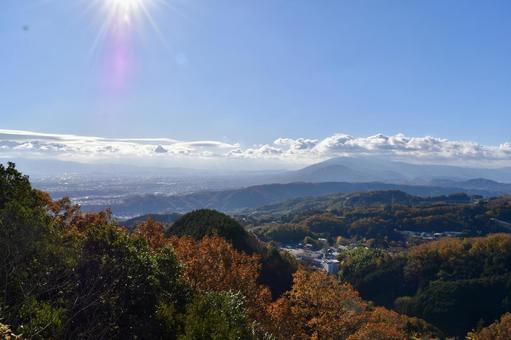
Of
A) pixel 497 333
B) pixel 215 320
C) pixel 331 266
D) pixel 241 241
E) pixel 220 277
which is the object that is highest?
pixel 215 320

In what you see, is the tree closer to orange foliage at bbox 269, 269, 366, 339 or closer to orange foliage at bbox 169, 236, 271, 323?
orange foliage at bbox 269, 269, 366, 339

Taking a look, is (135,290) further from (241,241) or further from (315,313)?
(241,241)

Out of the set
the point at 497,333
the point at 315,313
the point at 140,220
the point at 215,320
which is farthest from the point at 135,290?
the point at 140,220

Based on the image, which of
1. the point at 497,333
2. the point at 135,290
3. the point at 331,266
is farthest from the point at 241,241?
the point at 331,266

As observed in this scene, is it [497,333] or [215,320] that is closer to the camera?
[215,320]

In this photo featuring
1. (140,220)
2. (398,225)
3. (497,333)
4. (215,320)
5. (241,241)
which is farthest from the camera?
(398,225)

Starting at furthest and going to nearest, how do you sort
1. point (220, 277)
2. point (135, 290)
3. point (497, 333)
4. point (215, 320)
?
point (497, 333) → point (220, 277) → point (135, 290) → point (215, 320)

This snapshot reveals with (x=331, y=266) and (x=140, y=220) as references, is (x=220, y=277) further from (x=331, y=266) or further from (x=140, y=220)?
(x=140, y=220)

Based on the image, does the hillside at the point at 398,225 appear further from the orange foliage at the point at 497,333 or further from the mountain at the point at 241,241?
the orange foliage at the point at 497,333

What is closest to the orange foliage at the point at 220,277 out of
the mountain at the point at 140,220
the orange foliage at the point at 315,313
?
the orange foliage at the point at 315,313

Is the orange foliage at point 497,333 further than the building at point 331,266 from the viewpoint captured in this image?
No

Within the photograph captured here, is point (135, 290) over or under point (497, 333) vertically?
over
